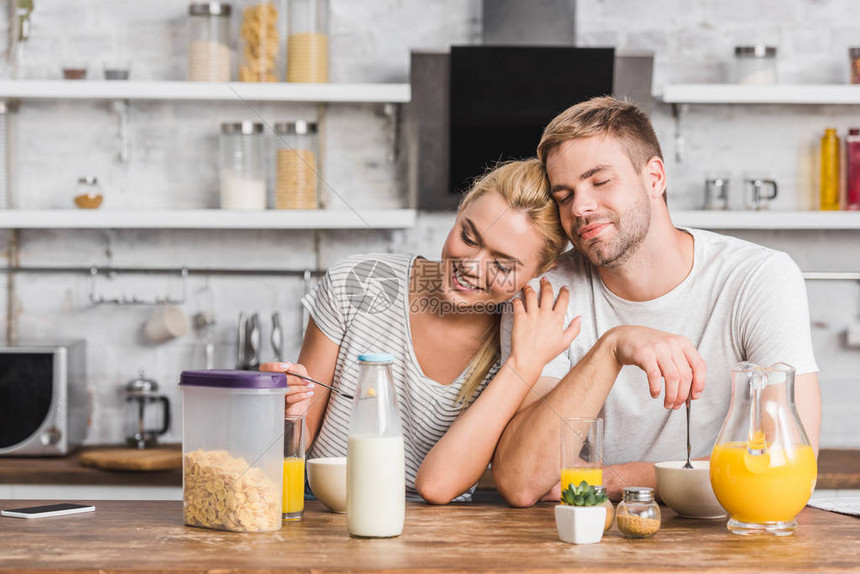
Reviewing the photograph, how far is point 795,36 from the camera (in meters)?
3.12

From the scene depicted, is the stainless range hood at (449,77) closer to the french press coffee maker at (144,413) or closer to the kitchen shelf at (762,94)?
the kitchen shelf at (762,94)

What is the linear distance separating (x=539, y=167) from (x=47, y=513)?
0.94 metres

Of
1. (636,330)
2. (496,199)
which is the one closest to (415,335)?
(496,199)

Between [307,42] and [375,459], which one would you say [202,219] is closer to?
[307,42]

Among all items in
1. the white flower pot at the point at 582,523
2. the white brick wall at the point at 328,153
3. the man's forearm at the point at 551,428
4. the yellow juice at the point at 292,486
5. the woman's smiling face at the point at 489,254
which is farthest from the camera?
the white brick wall at the point at 328,153

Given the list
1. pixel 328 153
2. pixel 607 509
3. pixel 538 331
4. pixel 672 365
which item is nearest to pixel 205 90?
pixel 328 153

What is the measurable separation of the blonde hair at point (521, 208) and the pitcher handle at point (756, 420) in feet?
1.70

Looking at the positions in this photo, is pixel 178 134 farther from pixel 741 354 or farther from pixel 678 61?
pixel 741 354

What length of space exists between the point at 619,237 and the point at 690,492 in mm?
490

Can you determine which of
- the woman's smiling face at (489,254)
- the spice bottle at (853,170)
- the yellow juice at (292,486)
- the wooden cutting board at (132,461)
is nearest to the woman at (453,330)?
the woman's smiling face at (489,254)

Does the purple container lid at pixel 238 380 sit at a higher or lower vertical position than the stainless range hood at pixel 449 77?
lower

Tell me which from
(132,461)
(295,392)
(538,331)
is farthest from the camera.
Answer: (132,461)

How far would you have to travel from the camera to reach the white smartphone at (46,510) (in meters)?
1.23

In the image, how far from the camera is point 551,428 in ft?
4.44
